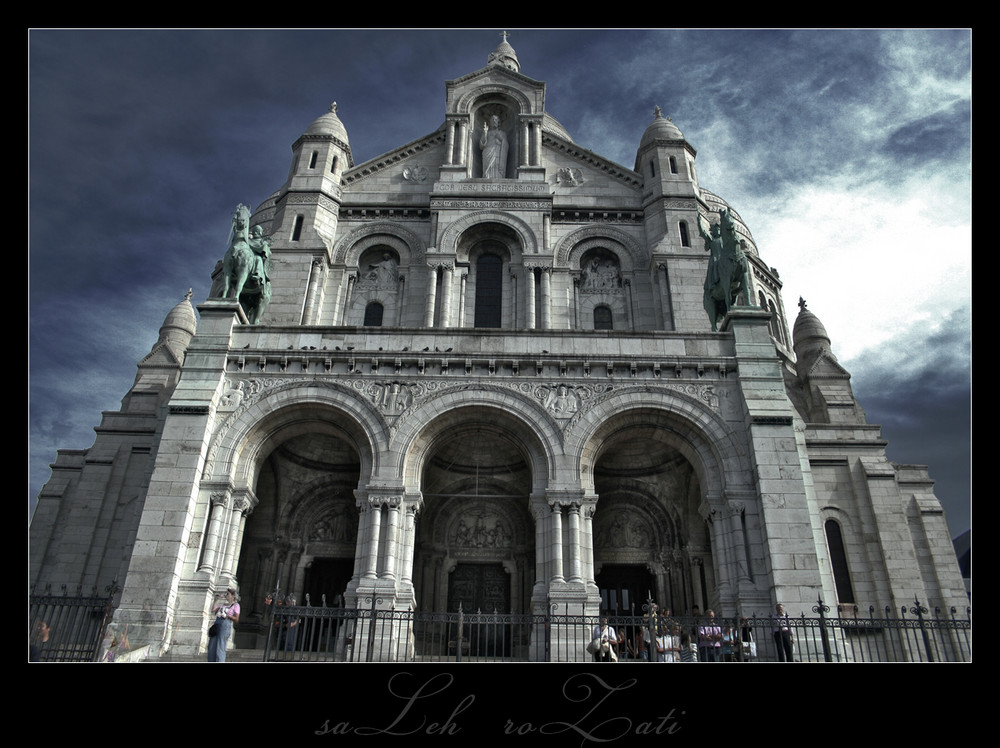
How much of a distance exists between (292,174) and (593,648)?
20343 mm

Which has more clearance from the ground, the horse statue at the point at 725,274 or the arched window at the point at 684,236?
the arched window at the point at 684,236

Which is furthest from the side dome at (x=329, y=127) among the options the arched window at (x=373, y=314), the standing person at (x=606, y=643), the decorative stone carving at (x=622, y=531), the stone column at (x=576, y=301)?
the standing person at (x=606, y=643)

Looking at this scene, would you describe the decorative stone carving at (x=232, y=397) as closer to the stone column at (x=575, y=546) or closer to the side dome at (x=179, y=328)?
the stone column at (x=575, y=546)

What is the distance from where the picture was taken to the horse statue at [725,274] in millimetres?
19609

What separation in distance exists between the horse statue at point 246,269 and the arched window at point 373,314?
4.34 m

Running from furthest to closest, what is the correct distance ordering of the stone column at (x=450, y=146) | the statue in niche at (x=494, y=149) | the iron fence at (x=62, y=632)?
the statue in niche at (x=494, y=149)
the stone column at (x=450, y=146)
the iron fence at (x=62, y=632)

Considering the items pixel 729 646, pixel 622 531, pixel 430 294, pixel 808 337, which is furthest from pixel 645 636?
pixel 808 337

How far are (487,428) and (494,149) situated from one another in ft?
45.2

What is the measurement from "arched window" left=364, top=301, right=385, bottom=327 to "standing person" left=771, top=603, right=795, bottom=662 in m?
15.7

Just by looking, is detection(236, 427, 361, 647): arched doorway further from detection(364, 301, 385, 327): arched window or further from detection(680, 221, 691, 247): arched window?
detection(680, 221, 691, 247): arched window
